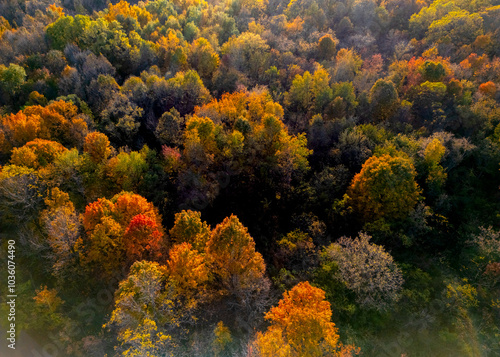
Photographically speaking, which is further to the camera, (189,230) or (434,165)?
(434,165)

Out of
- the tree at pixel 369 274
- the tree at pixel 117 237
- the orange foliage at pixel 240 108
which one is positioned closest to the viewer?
the tree at pixel 369 274

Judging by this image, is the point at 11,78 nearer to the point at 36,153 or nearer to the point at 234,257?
the point at 36,153

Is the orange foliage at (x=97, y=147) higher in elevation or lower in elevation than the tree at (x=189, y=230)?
higher

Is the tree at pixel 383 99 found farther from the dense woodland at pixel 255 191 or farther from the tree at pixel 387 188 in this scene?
the tree at pixel 387 188

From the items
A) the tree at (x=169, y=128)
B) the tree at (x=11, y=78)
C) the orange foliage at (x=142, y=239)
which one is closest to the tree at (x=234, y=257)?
the orange foliage at (x=142, y=239)

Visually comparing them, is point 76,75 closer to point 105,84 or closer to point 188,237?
point 105,84

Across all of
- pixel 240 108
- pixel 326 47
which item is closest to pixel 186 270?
pixel 240 108

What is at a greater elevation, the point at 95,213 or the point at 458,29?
the point at 458,29

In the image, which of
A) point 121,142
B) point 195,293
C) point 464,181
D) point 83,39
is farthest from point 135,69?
point 464,181

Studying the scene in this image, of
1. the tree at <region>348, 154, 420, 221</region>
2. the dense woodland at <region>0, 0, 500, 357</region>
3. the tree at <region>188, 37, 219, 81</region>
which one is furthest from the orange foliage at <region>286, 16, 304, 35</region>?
the tree at <region>348, 154, 420, 221</region>
